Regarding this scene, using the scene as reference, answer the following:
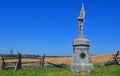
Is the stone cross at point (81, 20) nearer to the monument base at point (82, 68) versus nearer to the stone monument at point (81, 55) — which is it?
the stone monument at point (81, 55)

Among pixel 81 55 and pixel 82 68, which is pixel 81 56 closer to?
pixel 81 55

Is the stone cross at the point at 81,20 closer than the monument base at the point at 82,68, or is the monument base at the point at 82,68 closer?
the monument base at the point at 82,68

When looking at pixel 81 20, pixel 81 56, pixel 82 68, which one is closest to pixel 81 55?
pixel 81 56

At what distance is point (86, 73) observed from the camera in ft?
67.9

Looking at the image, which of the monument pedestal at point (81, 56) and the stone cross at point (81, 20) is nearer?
the monument pedestal at point (81, 56)

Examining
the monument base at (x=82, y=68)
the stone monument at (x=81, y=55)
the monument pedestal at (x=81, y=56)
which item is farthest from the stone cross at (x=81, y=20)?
the monument base at (x=82, y=68)

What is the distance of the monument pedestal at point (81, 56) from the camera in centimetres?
2059

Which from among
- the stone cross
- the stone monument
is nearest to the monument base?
the stone monument

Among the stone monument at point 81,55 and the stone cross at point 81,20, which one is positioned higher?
the stone cross at point 81,20

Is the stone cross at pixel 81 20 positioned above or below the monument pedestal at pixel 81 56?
above

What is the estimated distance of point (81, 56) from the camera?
20.8 m

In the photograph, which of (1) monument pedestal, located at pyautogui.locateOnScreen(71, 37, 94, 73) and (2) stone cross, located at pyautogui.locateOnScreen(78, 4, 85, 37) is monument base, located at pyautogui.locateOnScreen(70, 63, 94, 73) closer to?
(1) monument pedestal, located at pyautogui.locateOnScreen(71, 37, 94, 73)

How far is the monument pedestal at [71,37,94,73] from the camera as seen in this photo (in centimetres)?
2059

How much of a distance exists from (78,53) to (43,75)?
9.95 feet
